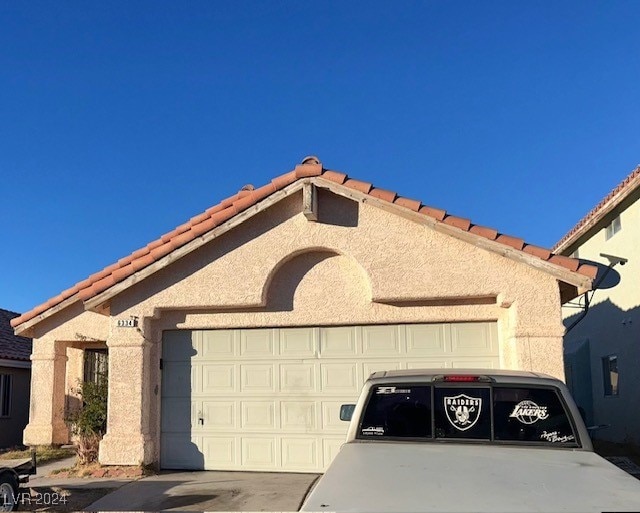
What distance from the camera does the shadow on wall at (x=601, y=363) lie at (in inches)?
545

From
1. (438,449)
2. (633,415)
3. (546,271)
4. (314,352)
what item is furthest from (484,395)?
(633,415)

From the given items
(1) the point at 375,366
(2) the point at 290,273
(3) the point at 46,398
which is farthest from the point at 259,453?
(3) the point at 46,398

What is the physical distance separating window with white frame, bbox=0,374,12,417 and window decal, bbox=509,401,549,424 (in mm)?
15929

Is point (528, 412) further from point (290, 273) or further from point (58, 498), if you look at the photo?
point (58, 498)

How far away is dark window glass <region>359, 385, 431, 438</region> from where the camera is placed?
16.0ft

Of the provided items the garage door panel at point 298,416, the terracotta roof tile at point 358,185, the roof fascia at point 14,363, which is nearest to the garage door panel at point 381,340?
the garage door panel at point 298,416

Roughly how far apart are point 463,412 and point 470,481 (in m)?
1.43

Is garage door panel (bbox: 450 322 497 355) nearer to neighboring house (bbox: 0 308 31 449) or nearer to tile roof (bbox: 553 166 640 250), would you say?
tile roof (bbox: 553 166 640 250)

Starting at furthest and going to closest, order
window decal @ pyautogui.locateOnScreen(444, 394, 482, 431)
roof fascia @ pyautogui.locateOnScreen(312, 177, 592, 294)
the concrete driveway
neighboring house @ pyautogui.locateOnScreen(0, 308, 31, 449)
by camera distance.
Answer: neighboring house @ pyautogui.locateOnScreen(0, 308, 31, 449) < roof fascia @ pyautogui.locateOnScreen(312, 177, 592, 294) < the concrete driveway < window decal @ pyautogui.locateOnScreen(444, 394, 482, 431)

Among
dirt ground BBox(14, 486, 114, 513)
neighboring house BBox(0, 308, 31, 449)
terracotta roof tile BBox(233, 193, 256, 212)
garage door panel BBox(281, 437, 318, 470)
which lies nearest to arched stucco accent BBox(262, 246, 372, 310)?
terracotta roof tile BBox(233, 193, 256, 212)

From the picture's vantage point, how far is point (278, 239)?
31.6ft

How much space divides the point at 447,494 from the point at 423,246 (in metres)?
6.20

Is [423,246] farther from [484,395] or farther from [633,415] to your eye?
[633,415]

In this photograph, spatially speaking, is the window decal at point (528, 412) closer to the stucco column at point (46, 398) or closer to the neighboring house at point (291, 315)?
the neighboring house at point (291, 315)
